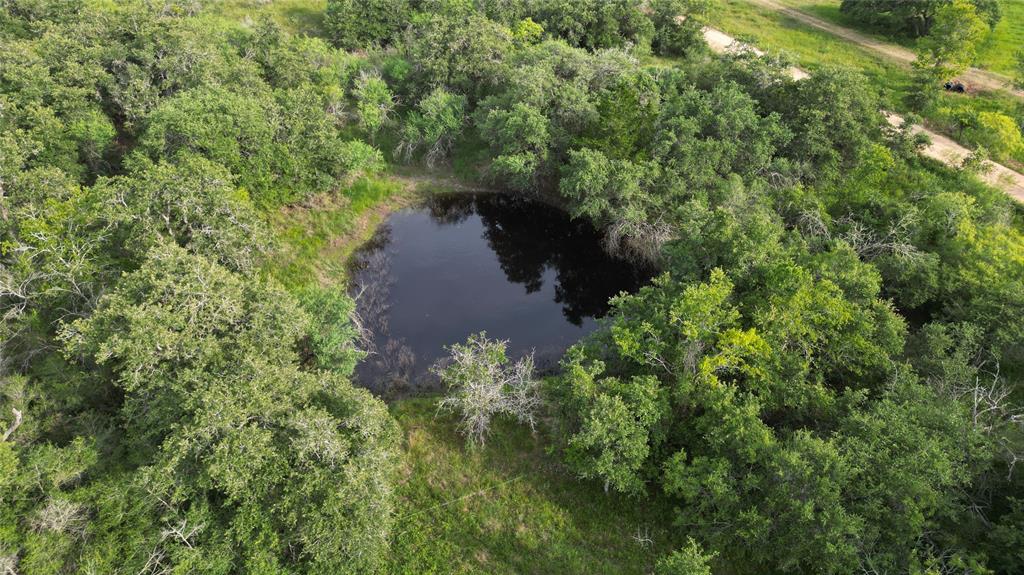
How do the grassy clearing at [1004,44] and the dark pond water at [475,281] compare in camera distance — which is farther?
the grassy clearing at [1004,44]

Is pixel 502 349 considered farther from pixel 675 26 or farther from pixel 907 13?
pixel 907 13

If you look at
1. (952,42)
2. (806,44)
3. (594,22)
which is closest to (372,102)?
(594,22)

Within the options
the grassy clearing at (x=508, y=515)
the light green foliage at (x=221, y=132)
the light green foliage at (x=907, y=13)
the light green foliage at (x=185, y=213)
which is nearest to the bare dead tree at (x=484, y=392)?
the grassy clearing at (x=508, y=515)

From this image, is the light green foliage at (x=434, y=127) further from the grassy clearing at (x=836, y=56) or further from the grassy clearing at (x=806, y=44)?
the grassy clearing at (x=806, y=44)

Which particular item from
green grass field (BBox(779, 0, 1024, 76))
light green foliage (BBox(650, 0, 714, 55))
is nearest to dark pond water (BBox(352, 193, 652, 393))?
light green foliage (BBox(650, 0, 714, 55))

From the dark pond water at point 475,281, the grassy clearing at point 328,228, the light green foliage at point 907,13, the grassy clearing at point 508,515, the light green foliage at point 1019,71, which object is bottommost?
the grassy clearing at point 508,515

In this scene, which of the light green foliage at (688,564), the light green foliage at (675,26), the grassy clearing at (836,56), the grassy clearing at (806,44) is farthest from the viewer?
the light green foliage at (675,26)
